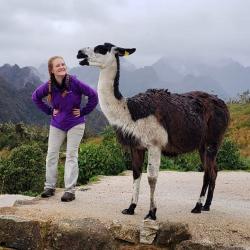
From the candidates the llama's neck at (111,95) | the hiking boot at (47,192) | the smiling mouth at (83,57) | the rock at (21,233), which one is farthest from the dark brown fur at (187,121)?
the hiking boot at (47,192)

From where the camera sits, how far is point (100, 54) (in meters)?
7.82

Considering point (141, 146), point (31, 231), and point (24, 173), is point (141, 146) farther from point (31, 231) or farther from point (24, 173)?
point (24, 173)

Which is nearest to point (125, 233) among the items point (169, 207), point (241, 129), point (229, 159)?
point (169, 207)

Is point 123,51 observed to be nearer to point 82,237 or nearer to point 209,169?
point 209,169

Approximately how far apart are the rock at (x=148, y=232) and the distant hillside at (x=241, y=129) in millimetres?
13646

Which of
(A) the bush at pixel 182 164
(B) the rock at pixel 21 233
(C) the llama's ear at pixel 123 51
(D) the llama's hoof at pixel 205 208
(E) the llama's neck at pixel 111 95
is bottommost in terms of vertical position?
(B) the rock at pixel 21 233

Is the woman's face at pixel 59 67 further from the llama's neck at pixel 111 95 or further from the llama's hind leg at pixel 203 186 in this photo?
the llama's hind leg at pixel 203 186

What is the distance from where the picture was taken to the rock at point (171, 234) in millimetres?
7262

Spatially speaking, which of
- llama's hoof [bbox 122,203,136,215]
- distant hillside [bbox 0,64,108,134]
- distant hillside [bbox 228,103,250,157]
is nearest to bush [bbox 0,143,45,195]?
llama's hoof [bbox 122,203,136,215]

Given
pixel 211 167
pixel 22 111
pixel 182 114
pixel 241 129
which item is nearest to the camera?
pixel 182 114

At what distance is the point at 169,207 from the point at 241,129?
16941 millimetres

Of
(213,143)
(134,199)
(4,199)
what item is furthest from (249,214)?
(4,199)

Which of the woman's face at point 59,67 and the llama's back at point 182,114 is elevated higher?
the woman's face at point 59,67

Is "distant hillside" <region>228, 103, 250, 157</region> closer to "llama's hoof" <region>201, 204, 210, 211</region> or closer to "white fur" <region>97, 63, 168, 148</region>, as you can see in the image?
"llama's hoof" <region>201, 204, 210, 211</region>
